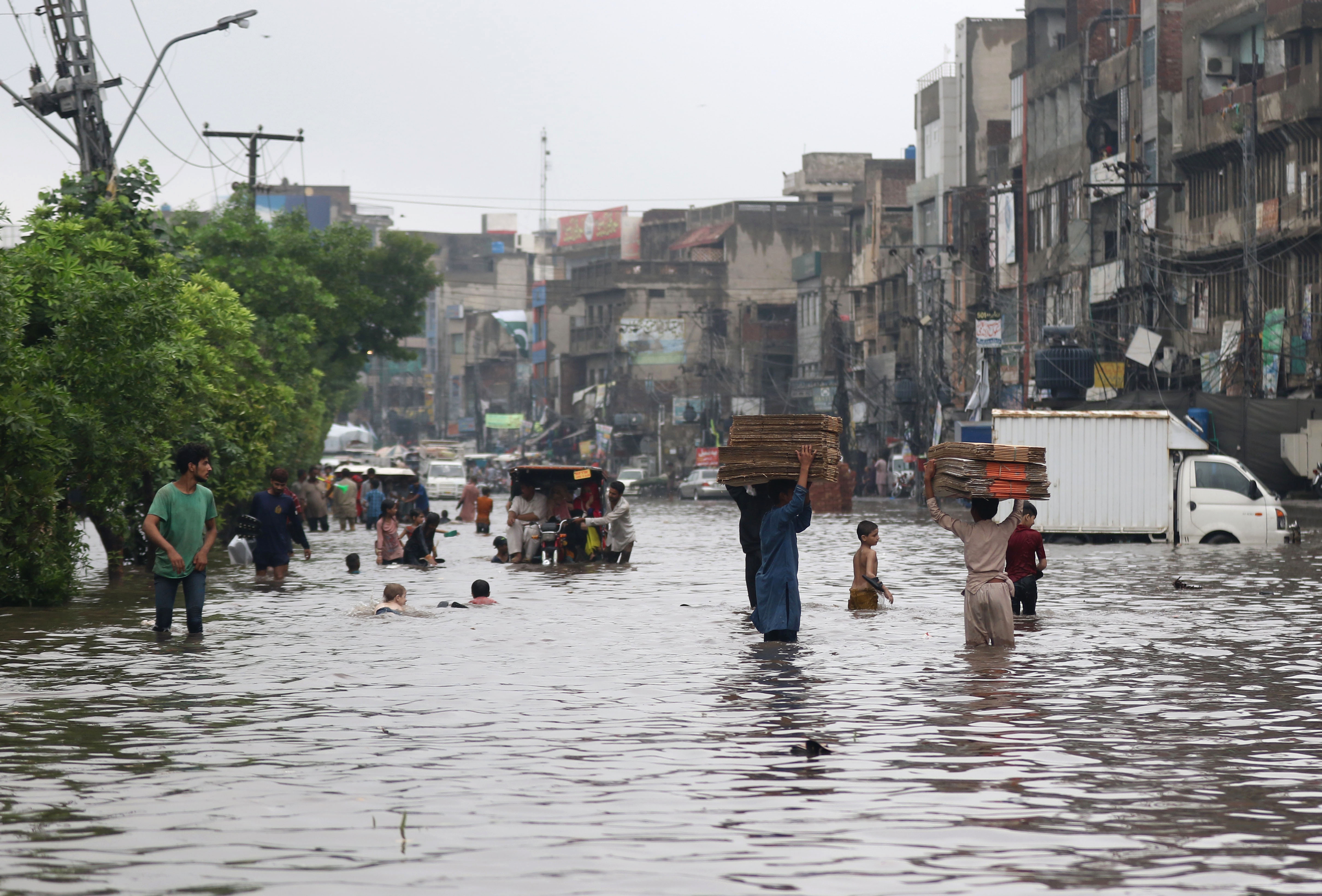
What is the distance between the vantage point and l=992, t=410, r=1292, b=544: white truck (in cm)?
3159

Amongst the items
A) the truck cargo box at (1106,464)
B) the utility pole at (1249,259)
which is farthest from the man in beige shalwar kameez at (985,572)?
the utility pole at (1249,259)

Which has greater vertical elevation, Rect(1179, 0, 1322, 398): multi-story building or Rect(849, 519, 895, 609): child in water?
Rect(1179, 0, 1322, 398): multi-story building

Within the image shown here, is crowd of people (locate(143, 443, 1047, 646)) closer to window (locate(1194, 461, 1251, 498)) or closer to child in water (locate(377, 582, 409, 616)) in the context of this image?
child in water (locate(377, 582, 409, 616))

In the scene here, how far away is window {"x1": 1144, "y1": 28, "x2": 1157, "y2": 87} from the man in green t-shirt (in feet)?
152

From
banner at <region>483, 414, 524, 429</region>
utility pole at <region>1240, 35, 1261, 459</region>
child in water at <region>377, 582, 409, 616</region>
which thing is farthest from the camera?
banner at <region>483, 414, 524, 429</region>

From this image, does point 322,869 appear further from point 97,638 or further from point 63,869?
point 97,638

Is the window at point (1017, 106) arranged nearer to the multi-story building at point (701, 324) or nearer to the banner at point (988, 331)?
the banner at point (988, 331)

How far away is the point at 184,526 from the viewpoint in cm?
1516

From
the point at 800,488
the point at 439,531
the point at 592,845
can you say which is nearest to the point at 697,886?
the point at 592,845

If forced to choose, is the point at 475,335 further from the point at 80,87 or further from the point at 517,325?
the point at 80,87

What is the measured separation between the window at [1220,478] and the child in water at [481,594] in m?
15.8

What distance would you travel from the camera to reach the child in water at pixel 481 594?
20234mm

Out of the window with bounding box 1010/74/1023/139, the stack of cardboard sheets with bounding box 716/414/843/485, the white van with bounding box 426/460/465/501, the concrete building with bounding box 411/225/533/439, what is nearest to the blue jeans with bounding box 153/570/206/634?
the stack of cardboard sheets with bounding box 716/414/843/485

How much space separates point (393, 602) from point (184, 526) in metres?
3.97
